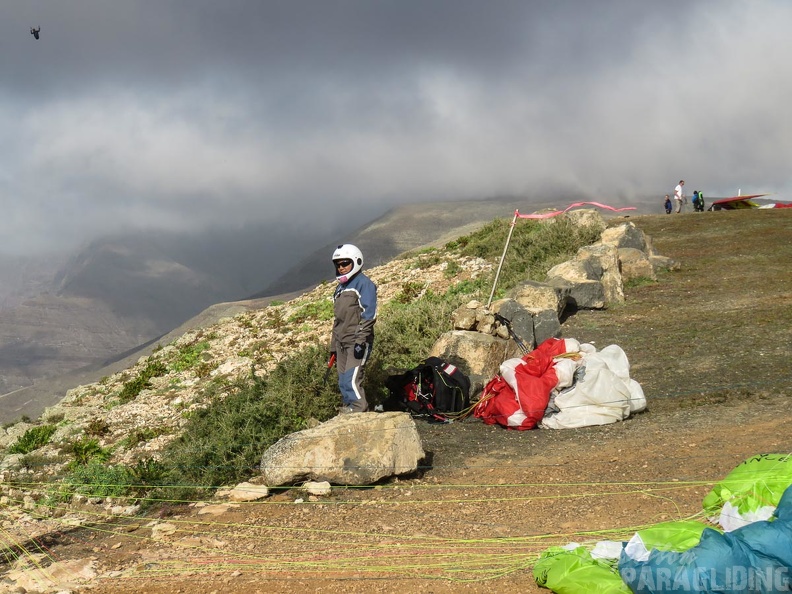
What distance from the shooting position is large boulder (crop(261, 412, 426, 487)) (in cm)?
704

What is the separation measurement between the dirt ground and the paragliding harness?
272 mm

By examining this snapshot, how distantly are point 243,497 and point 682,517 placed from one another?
407 cm

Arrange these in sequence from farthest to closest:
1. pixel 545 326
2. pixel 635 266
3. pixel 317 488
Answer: pixel 635 266 < pixel 545 326 < pixel 317 488

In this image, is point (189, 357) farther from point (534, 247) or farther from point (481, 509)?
point (481, 509)

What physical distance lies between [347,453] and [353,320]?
6.00 ft

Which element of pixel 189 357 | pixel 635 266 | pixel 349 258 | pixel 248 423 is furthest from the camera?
pixel 189 357

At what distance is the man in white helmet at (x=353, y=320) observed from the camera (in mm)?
8328

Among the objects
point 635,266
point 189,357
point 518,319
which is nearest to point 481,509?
point 518,319

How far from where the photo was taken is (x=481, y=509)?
6426 millimetres

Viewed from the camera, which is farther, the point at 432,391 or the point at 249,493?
the point at 432,391

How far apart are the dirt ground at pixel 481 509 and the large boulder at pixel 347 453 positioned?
0.63 ft

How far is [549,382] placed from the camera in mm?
8930

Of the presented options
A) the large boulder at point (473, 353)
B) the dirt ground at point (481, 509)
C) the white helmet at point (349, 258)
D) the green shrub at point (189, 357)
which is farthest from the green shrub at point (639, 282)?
the green shrub at point (189, 357)

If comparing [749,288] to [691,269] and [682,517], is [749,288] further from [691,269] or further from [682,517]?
[682,517]
